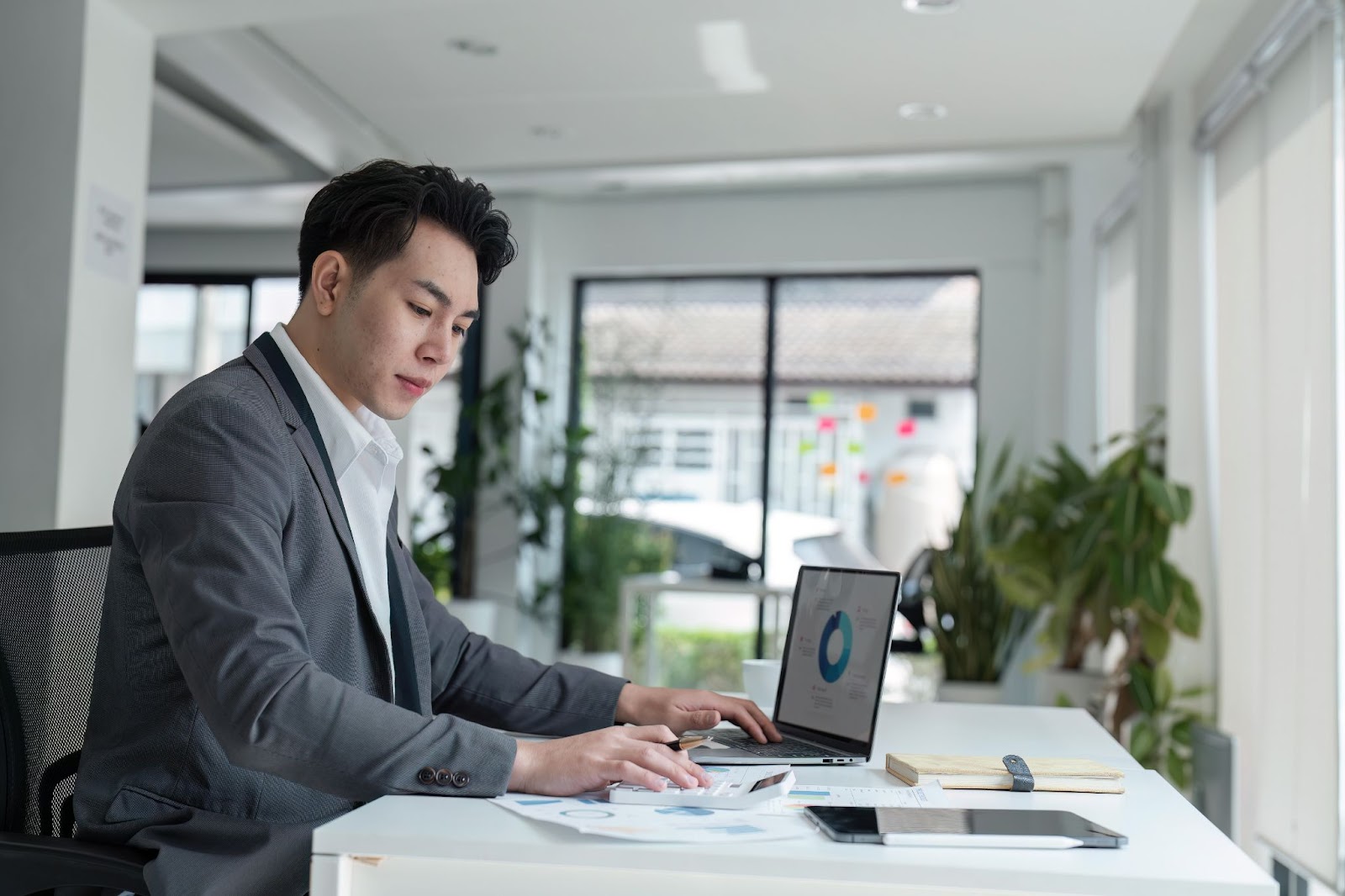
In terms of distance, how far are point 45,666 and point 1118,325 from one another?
475cm

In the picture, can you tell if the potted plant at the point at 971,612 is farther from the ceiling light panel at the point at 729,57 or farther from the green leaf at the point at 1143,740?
the ceiling light panel at the point at 729,57

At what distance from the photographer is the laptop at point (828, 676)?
156 centimetres

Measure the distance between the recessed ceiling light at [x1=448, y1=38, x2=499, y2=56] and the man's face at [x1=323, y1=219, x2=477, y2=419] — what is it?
2.62m

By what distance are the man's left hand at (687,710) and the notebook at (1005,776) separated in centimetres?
31

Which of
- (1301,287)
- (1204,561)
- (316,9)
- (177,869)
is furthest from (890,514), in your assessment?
(177,869)

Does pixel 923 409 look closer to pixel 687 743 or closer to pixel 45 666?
pixel 687 743

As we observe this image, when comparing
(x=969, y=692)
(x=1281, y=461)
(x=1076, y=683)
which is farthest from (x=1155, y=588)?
(x=969, y=692)

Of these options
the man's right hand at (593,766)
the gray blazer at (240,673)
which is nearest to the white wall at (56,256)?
the gray blazer at (240,673)

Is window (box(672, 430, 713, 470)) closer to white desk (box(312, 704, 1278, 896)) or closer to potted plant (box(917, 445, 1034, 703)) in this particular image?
potted plant (box(917, 445, 1034, 703))

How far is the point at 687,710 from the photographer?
69.1 inches

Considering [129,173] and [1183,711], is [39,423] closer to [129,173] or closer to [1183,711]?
[129,173]

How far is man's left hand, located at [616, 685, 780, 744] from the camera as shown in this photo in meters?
1.72

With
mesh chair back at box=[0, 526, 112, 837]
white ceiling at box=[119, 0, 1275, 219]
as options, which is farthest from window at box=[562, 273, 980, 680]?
mesh chair back at box=[0, 526, 112, 837]

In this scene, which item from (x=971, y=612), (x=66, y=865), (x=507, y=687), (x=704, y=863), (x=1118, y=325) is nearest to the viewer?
(x=704, y=863)
